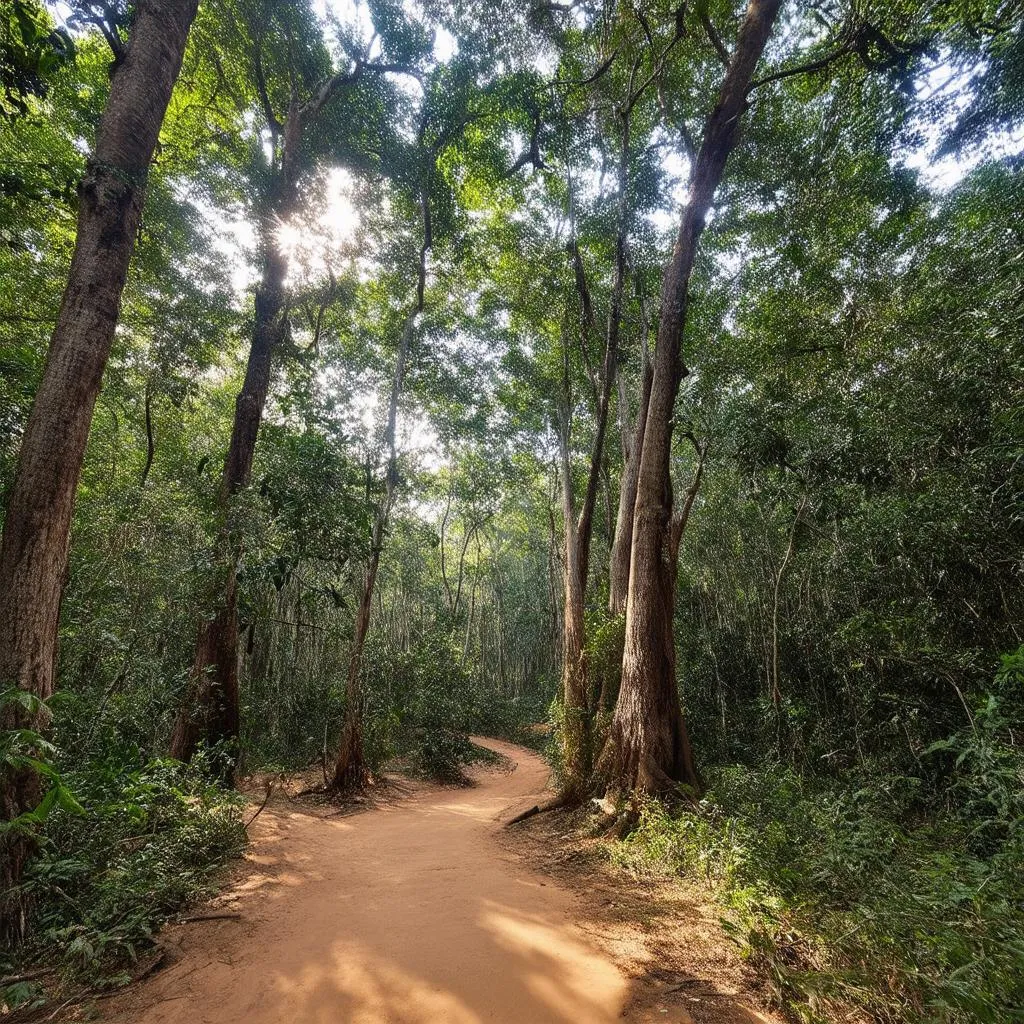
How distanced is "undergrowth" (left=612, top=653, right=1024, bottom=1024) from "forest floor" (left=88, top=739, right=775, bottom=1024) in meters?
0.27

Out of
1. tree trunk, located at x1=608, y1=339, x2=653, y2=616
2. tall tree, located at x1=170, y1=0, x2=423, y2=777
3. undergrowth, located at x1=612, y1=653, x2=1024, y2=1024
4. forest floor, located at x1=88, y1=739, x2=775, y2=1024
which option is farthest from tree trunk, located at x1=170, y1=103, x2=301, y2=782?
tree trunk, located at x1=608, y1=339, x2=653, y2=616

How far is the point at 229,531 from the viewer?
228 inches

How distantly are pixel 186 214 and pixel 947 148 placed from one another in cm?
1234

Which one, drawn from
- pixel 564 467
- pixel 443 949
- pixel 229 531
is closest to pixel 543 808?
pixel 443 949

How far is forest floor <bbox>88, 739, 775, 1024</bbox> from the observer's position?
7.52 feet

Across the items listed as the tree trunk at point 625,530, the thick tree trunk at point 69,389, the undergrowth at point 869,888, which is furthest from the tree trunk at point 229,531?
the tree trunk at point 625,530

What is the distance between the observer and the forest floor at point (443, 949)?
90.3 inches

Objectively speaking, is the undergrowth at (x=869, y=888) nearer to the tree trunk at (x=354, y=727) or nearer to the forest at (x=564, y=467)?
the forest at (x=564, y=467)

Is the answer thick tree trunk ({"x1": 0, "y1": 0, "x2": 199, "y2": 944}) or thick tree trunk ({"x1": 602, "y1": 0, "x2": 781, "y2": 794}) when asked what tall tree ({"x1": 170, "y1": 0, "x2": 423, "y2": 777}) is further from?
thick tree trunk ({"x1": 602, "y1": 0, "x2": 781, "y2": 794})

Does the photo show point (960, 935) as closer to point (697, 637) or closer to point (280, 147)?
point (697, 637)

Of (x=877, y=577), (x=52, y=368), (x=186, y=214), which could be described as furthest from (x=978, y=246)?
(x=186, y=214)

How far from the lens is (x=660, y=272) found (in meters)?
9.62

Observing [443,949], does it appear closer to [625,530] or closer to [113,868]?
[113,868]

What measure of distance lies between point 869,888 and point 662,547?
3463 mm
